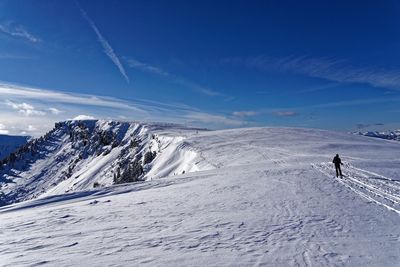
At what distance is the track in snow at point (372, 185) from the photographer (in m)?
17.4

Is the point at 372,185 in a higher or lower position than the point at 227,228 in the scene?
higher

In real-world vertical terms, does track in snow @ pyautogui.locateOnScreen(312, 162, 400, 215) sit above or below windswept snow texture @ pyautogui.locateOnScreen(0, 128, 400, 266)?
above

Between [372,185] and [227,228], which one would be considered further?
[372,185]

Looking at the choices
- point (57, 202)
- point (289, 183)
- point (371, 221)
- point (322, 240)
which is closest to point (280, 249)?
point (322, 240)

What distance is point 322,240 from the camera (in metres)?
11.3

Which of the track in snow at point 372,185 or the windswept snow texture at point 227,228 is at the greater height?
the track in snow at point 372,185

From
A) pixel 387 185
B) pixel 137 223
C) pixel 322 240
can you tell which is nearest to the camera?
pixel 322 240

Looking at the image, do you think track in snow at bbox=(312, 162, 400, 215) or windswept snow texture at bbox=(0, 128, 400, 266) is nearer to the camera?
windswept snow texture at bbox=(0, 128, 400, 266)

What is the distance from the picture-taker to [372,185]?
73.0 feet

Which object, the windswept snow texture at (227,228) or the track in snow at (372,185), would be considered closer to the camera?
the windswept snow texture at (227,228)

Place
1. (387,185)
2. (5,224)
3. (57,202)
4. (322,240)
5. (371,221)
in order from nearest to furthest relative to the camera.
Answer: (322,240) → (371,221) → (5,224) → (387,185) → (57,202)

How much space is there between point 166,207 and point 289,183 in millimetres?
10046

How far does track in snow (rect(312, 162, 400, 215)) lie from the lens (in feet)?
57.1

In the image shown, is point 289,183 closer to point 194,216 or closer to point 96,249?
point 194,216
